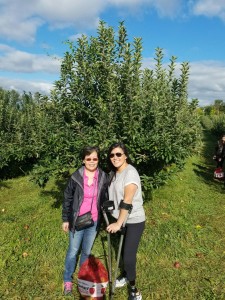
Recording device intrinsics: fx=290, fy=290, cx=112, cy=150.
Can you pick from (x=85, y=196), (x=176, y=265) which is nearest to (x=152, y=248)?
(x=176, y=265)

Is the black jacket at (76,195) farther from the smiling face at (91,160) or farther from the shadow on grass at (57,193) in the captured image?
the shadow on grass at (57,193)

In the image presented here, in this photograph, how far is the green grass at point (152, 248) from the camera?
189 inches

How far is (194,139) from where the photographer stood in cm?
578

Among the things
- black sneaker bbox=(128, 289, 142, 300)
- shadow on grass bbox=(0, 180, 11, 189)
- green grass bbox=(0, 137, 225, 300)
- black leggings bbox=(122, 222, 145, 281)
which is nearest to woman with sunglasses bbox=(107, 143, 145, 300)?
black leggings bbox=(122, 222, 145, 281)

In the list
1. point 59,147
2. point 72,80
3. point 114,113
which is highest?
point 72,80

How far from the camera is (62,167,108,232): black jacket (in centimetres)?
414

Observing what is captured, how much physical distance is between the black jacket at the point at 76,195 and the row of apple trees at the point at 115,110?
35.1 inches

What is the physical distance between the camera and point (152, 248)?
6.02m

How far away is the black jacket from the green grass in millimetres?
1428

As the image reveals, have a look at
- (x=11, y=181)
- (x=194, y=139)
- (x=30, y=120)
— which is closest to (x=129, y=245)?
(x=194, y=139)

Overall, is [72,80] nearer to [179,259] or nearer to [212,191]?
[179,259]

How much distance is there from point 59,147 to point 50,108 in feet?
2.93

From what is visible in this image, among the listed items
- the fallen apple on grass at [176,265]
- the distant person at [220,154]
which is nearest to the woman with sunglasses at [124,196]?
the fallen apple on grass at [176,265]

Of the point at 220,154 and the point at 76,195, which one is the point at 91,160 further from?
the point at 220,154
